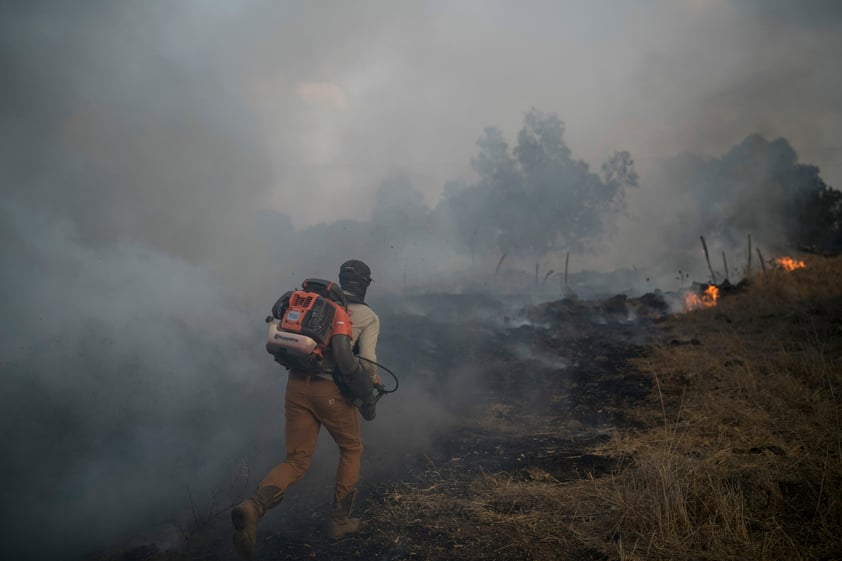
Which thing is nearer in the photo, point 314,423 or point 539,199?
point 314,423

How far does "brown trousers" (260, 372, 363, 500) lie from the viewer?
12.0 feet

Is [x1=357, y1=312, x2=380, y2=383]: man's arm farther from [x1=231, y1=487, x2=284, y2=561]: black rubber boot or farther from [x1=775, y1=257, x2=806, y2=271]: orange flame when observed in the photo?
[x1=775, y1=257, x2=806, y2=271]: orange flame

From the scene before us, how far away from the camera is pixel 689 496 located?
3.05m

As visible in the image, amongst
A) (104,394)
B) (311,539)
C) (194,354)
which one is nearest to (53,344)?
(104,394)

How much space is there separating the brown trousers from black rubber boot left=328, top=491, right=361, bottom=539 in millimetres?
47

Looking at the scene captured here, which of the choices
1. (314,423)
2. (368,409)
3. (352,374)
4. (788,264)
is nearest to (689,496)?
(368,409)

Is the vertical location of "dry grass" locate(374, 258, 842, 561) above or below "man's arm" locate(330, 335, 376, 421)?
below

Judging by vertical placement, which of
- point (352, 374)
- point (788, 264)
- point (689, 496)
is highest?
point (788, 264)

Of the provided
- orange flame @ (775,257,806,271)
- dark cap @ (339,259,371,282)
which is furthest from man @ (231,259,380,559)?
orange flame @ (775,257,806,271)

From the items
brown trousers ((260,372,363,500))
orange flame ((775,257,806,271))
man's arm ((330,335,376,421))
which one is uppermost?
orange flame ((775,257,806,271))

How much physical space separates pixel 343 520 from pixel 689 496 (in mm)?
2298

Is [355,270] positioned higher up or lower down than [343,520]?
higher up

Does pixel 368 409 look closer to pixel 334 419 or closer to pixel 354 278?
pixel 334 419

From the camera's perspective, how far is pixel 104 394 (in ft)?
19.2
